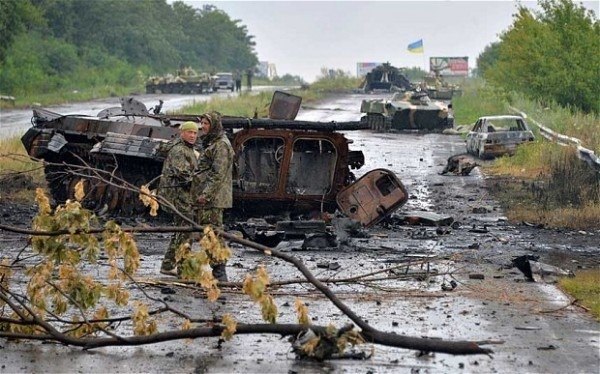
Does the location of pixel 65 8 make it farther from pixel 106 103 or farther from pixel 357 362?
pixel 357 362

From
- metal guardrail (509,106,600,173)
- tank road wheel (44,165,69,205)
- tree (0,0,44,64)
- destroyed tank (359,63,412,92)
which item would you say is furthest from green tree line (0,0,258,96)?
tank road wheel (44,165,69,205)

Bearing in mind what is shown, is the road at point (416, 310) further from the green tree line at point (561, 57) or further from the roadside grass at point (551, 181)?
the green tree line at point (561, 57)

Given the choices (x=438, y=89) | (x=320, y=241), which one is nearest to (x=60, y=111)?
(x=438, y=89)

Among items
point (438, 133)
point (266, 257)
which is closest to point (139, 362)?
point (266, 257)

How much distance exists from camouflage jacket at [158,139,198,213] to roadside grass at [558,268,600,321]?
12.7 ft

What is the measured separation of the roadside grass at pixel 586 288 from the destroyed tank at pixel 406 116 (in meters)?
29.0

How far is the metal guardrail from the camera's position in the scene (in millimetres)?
20891

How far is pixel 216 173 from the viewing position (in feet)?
46.2

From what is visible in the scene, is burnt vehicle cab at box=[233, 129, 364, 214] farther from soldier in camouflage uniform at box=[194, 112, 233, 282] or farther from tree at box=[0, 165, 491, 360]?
tree at box=[0, 165, 491, 360]

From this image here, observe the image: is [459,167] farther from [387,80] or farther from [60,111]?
[387,80]

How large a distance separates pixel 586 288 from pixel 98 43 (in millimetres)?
79013

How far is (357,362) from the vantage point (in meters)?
9.54

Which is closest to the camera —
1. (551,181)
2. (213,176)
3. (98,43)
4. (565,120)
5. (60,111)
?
(213,176)

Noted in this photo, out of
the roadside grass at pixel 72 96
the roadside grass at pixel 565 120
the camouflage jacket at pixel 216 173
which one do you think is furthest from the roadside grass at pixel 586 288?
the roadside grass at pixel 72 96
